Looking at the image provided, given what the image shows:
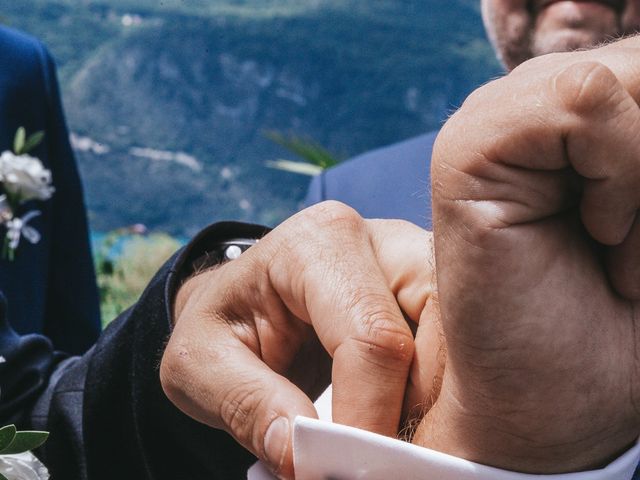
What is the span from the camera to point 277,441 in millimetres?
423

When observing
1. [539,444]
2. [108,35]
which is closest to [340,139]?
[108,35]

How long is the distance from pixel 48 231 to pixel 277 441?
0.85 m

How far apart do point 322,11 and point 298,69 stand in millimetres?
211

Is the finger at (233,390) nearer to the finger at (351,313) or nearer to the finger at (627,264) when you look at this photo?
the finger at (351,313)

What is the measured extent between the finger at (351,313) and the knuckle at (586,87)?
0.58ft

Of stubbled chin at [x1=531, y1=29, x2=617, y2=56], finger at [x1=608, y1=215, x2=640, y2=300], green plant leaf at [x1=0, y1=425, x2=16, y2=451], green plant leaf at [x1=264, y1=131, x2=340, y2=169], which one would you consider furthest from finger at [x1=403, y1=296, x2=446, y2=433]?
green plant leaf at [x1=264, y1=131, x2=340, y2=169]

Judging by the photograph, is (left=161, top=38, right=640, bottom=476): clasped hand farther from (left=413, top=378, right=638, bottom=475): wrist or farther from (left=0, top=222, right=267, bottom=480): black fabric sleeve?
(left=0, top=222, right=267, bottom=480): black fabric sleeve

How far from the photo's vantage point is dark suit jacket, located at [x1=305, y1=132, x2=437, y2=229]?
51.0 inches

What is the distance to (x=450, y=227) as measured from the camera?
314 mm

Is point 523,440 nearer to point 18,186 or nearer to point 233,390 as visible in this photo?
point 233,390

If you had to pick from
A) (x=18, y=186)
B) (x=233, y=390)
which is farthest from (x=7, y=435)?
(x=18, y=186)

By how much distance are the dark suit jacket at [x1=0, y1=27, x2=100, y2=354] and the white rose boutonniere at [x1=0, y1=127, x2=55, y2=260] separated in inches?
1.9

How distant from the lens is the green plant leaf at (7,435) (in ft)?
1.33

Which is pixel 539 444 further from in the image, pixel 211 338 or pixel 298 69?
pixel 298 69
